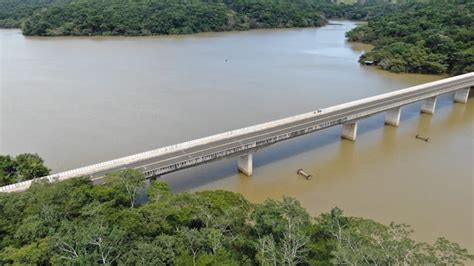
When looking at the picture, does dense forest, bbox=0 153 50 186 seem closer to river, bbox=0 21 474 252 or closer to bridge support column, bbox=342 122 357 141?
river, bbox=0 21 474 252

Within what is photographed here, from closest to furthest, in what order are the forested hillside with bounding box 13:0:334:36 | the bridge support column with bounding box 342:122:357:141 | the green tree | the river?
the green tree
the river
the bridge support column with bounding box 342:122:357:141
the forested hillside with bounding box 13:0:334:36

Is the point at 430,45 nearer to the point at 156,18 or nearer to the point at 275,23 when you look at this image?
the point at 275,23

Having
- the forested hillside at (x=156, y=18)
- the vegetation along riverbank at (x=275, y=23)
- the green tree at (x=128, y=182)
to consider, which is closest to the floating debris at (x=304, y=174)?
the green tree at (x=128, y=182)

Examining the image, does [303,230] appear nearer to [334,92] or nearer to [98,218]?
[98,218]

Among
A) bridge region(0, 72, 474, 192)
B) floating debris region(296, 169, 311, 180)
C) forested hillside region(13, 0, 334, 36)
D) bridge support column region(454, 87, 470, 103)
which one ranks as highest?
forested hillside region(13, 0, 334, 36)

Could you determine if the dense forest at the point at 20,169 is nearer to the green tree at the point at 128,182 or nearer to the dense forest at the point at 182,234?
the dense forest at the point at 182,234

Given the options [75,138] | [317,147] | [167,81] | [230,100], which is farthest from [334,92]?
[75,138]

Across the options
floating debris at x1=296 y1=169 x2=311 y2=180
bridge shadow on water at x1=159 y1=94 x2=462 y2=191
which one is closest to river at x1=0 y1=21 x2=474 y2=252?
bridge shadow on water at x1=159 y1=94 x2=462 y2=191
